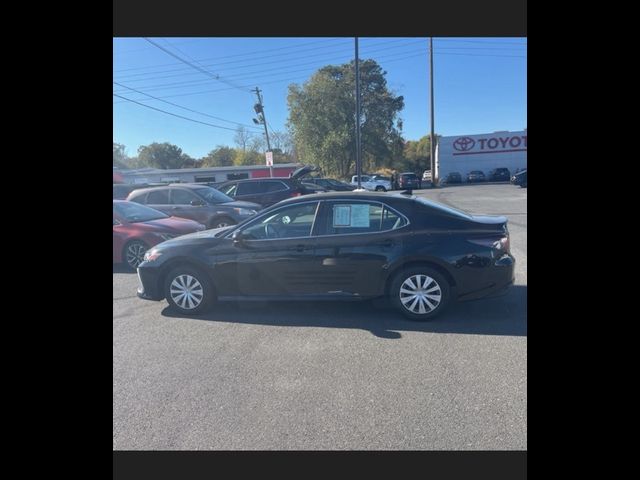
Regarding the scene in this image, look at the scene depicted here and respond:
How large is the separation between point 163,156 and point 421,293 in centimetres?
4294

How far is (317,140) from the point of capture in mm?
36469

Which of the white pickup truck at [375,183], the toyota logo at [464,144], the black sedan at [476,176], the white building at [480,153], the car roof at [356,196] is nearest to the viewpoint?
the car roof at [356,196]

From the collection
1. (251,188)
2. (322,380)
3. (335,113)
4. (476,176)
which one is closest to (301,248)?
(322,380)

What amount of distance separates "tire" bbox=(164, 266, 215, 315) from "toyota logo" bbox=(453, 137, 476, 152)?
39.8 meters

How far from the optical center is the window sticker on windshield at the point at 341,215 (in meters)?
4.76

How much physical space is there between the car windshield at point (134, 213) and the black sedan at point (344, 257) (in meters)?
3.30

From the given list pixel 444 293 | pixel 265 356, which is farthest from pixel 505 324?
pixel 265 356

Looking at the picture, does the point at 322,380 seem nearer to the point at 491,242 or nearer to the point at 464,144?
the point at 491,242

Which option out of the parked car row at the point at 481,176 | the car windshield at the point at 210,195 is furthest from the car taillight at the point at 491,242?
the parked car row at the point at 481,176

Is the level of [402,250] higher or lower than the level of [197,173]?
lower

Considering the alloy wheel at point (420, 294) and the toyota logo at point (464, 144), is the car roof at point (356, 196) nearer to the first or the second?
the alloy wheel at point (420, 294)

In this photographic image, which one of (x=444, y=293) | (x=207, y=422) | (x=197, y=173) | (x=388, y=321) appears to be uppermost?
(x=197, y=173)
